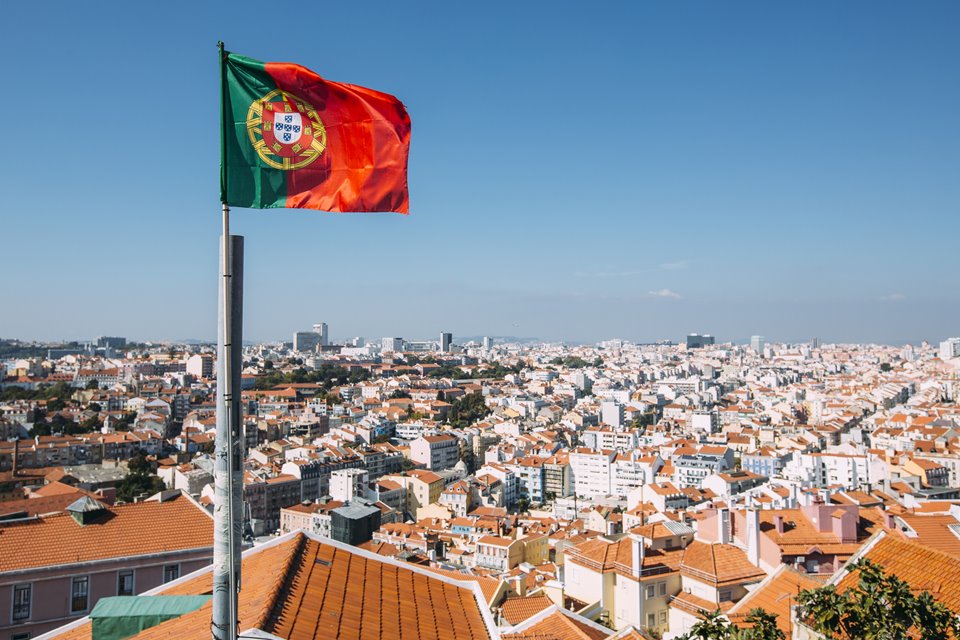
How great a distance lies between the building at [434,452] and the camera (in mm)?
45344

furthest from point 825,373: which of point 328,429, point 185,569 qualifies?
point 185,569

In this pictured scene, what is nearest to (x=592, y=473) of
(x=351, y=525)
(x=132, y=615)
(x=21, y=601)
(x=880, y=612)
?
(x=351, y=525)

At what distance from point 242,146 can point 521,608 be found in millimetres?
9303

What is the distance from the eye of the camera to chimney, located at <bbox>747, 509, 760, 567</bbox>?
492 inches

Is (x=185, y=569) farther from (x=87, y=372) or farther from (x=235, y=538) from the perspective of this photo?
(x=87, y=372)

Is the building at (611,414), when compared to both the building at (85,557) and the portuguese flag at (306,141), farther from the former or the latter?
the portuguese flag at (306,141)

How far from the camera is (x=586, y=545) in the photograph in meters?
15.1

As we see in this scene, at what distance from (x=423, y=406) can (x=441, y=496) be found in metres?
30.6

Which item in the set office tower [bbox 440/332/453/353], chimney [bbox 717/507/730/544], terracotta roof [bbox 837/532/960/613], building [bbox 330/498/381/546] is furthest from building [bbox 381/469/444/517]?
office tower [bbox 440/332/453/353]

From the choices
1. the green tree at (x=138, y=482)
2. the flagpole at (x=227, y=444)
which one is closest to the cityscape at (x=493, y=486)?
the green tree at (x=138, y=482)

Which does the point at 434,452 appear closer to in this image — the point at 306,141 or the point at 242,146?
the point at 306,141

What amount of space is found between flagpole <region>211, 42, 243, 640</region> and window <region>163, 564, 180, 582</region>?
5.83 m

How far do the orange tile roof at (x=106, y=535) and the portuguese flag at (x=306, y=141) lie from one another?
21.1 feet

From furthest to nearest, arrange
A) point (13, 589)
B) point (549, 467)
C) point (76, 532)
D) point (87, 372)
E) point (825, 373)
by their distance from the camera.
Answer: point (825, 373)
point (87, 372)
point (549, 467)
point (76, 532)
point (13, 589)
